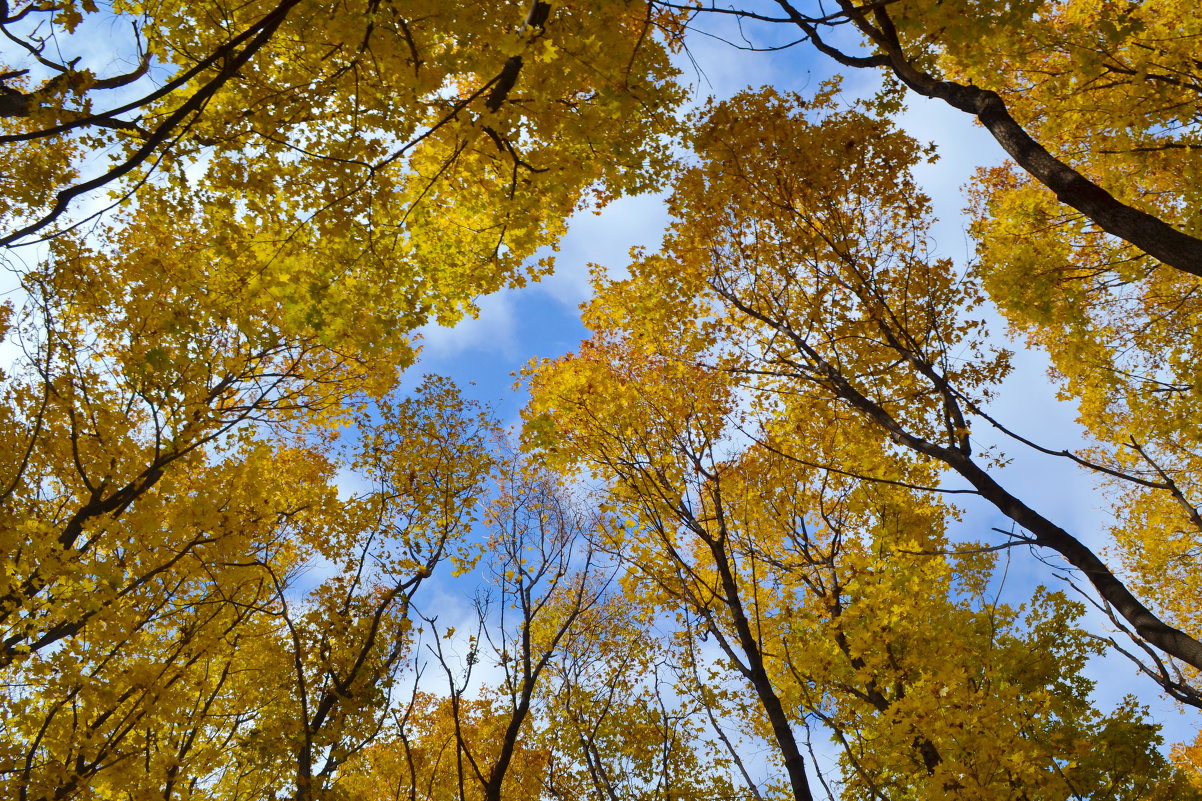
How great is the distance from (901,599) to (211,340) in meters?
7.95

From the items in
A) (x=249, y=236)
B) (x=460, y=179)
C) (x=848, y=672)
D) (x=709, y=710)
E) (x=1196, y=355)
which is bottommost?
(x=709, y=710)

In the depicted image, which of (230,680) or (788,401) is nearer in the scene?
(788,401)

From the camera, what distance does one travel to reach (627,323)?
8.45 meters

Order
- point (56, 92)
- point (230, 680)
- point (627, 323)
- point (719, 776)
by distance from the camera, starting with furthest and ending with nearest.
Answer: point (719, 776) → point (230, 680) → point (627, 323) → point (56, 92)

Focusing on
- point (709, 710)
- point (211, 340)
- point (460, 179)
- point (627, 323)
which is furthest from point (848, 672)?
point (211, 340)

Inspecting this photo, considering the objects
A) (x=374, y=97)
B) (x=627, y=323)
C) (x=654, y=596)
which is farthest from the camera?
(x=627, y=323)

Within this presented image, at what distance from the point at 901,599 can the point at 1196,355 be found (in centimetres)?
583

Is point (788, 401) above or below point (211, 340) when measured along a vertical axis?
above

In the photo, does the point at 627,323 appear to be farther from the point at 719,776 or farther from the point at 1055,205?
the point at 719,776

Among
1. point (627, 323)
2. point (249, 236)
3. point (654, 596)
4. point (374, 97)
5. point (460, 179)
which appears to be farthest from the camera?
point (627, 323)

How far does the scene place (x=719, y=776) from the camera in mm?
10969

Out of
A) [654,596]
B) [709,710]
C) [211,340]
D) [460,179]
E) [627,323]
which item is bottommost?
[709,710]

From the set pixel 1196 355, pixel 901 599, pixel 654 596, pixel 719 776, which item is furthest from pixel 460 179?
pixel 719 776

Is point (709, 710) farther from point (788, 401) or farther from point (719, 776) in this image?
point (719, 776)
